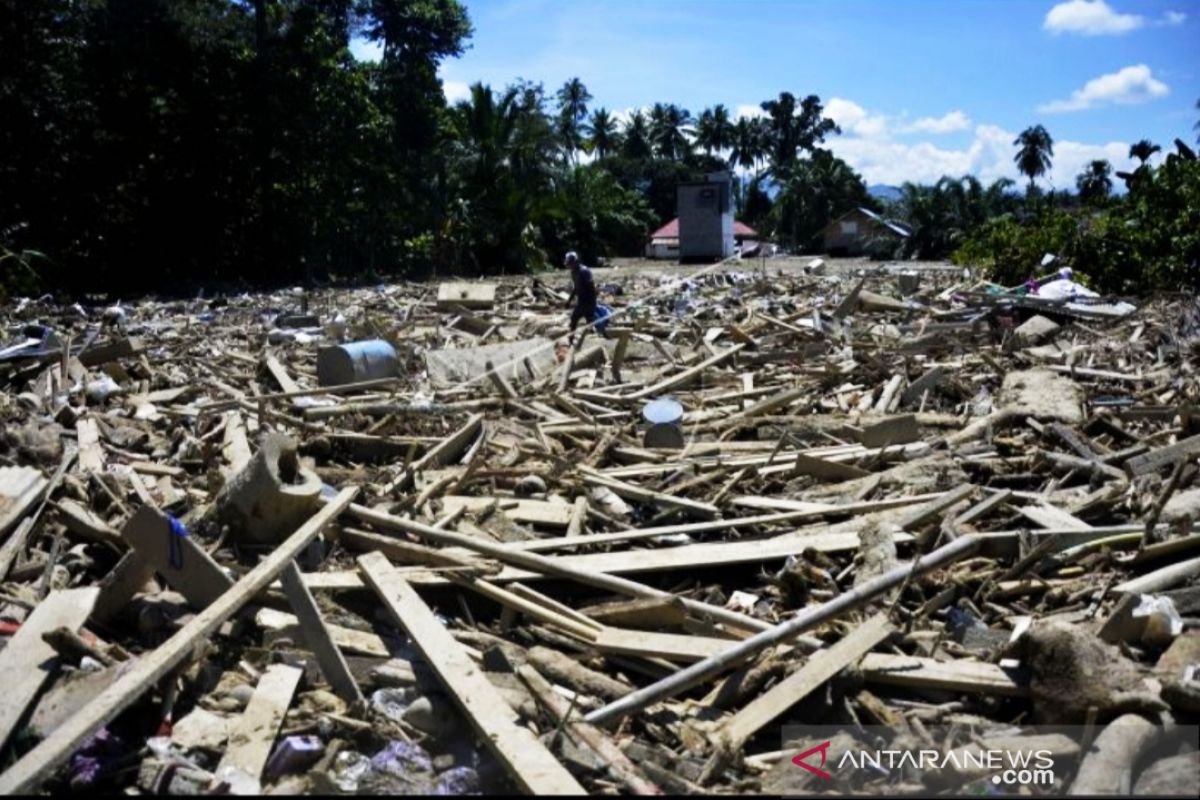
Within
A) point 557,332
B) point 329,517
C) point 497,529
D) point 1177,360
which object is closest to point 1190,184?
point 1177,360

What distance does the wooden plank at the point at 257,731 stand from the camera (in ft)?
10.6

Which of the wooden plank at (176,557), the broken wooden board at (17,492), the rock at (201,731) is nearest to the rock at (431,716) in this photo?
the rock at (201,731)

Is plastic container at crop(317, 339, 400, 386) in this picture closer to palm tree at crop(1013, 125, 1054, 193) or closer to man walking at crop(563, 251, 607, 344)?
man walking at crop(563, 251, 607, 344)

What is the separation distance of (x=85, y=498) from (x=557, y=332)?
8.48m

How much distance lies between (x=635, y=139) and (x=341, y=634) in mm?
70937

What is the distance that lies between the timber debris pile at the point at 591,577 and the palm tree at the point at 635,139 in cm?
6494

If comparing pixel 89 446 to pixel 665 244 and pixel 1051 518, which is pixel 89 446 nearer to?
pixel 1051 518

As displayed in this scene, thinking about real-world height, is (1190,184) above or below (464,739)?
above

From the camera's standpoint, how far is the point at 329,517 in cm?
488

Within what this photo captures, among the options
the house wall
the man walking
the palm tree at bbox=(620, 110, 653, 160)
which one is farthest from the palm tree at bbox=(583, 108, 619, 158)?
the man walking

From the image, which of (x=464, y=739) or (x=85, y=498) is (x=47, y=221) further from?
(x=464, y=739)

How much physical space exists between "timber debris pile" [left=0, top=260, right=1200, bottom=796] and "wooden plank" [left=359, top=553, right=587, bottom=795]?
1 centimetres

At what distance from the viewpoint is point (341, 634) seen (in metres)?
4.23

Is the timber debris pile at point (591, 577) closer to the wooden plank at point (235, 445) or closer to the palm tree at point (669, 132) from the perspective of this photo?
the wooden plank at point (235, 445)
